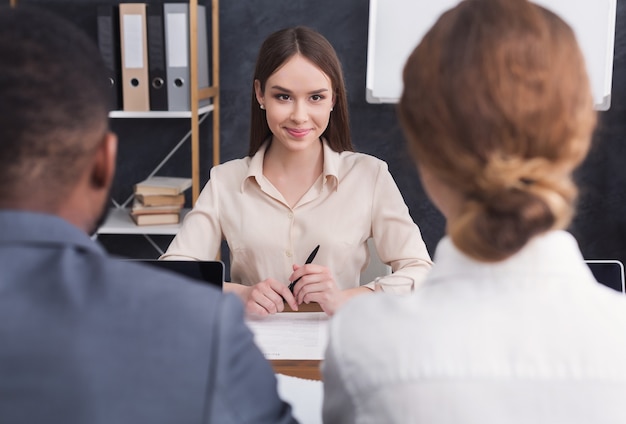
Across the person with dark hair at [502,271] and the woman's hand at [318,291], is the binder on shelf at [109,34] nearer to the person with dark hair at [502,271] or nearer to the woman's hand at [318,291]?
the woman's hand at [318,291]

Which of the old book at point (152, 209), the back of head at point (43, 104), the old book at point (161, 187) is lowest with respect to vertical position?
the old book at point (152, 209)

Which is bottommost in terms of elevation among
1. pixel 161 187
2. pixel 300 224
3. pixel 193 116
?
pixel 161 187

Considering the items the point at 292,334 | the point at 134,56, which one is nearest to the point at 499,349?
the point at 292,334

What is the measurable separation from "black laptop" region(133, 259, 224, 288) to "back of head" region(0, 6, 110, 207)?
24.3 inches

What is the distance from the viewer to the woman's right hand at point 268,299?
1430 mm

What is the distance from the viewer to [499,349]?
0.67 m

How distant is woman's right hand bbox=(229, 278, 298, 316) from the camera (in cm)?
143

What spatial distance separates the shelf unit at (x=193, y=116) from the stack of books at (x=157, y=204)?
0.03 meters

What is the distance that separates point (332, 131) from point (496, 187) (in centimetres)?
124

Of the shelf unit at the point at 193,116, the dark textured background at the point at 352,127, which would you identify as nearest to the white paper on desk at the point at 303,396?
the shelf unit at the point at 193,116

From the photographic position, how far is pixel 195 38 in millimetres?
2594

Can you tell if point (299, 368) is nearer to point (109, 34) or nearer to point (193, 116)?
point (193, 116)

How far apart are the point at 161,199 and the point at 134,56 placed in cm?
55

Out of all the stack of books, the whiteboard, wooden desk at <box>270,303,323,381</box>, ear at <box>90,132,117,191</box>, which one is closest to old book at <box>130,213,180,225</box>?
the stack of books
